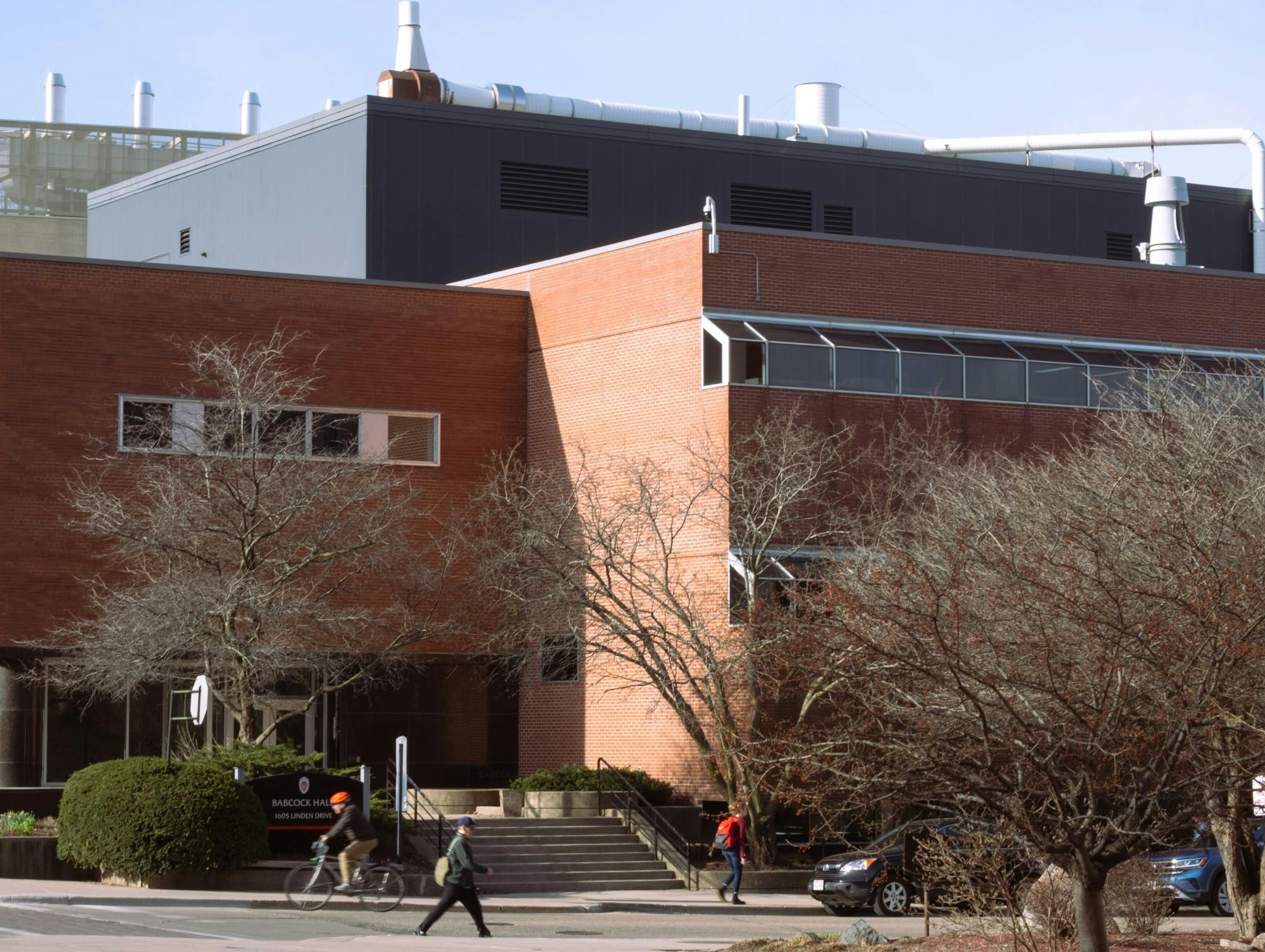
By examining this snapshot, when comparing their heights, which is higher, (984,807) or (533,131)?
(533,131)

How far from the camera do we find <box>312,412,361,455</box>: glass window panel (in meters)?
35.7

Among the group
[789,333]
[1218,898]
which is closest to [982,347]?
[789,333]

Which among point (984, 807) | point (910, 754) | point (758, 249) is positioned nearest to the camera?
point (910, 754)

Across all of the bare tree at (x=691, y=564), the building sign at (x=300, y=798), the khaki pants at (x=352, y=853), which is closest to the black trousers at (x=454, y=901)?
the khaki pants at (x=352, y=853)

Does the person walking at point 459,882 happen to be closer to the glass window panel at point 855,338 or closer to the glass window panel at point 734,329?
the glass window panel at point 734,329

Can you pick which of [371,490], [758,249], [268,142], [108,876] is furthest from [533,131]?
[108,876]

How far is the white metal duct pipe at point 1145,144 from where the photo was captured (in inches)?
2040

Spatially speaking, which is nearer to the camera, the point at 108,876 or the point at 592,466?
the point at 108,876

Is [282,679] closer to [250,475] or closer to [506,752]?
[506,752]

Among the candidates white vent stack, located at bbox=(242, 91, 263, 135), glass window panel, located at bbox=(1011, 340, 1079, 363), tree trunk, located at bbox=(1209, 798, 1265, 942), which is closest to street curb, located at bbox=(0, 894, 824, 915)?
tree trunk, located at bbox=(1209, 798, 1265, 942)

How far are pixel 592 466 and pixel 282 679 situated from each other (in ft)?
24.8

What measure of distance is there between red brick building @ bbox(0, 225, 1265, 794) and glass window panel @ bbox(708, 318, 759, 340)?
73 millimetres

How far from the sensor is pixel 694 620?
31266mm

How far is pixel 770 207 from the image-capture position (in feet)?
153
